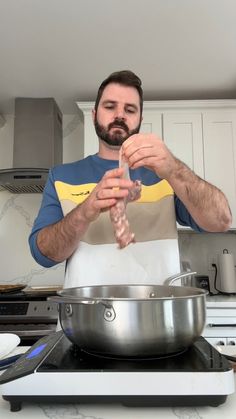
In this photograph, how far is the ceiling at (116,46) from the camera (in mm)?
1627

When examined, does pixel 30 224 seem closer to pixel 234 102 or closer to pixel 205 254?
pixel 205 254

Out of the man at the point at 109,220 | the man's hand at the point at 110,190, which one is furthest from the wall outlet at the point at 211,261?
the man's hand at the point at 110,190

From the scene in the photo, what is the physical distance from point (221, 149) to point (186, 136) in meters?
0.24

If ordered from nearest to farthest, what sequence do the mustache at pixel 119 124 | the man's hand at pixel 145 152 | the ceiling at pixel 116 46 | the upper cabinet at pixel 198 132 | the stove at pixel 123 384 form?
the stove at pixel 123 384, the man's hand at pixel 145 152, the mustache at pixel 119 124, the ceiling at pixel 116 46, the upper cabinet at pixel 198 132

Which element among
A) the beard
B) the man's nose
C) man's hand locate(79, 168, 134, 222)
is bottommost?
man's hand locate(79, 168, 134, 222)

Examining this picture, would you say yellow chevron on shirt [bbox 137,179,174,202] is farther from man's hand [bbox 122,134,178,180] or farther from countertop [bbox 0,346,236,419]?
countertop [bbox 0,346,236,419]

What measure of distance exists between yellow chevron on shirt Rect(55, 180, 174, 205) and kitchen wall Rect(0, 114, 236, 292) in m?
1.43

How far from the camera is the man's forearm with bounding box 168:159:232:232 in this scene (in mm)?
780

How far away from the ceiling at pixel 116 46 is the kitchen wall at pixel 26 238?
31 cm

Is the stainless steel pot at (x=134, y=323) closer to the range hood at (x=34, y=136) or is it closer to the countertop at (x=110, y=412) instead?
the countertop at (x=110, y=412)

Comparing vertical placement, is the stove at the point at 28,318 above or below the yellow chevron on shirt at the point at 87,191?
below

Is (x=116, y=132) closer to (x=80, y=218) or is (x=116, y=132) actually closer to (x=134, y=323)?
(x=80, y=218)

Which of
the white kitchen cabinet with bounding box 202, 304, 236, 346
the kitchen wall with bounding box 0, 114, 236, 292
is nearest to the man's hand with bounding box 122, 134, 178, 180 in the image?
the white kitchen cabinet with bounding box 202, 304, 236, 346

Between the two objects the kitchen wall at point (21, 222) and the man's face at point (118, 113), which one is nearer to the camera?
the man's face at point (118, 113)
